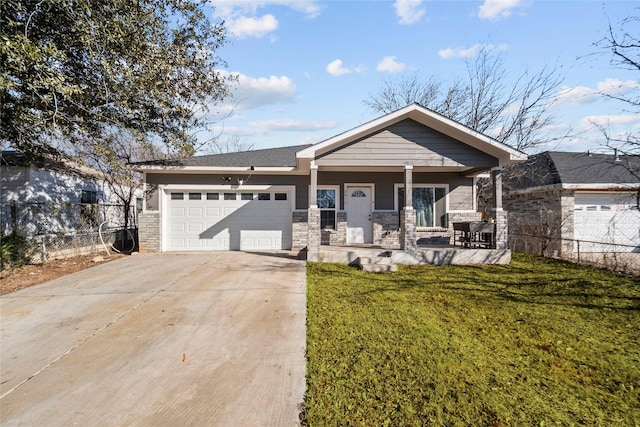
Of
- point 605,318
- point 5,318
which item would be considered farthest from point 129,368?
point 605,318

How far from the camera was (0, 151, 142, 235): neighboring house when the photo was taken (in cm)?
1015

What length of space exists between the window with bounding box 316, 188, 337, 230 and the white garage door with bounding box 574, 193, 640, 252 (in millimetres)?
9652

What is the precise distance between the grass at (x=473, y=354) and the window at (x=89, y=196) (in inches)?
482

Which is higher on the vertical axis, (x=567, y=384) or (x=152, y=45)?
(x=152, y=45)

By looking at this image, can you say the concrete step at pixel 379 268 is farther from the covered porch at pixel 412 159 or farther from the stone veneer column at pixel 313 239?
the stone veneer column at pixel 313 239

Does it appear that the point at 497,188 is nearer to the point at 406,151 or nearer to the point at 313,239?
the point at 406,151

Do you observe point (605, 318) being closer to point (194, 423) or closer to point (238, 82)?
point (194, 423)

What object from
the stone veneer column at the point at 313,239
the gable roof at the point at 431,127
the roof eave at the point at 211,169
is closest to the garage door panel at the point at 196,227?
the roof eave at the point at 211,169

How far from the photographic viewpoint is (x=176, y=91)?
1004 cm

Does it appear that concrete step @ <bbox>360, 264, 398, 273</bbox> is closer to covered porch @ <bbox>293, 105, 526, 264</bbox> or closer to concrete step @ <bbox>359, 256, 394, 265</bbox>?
concrete step @ <bbox>359, 256, 394, 265</bbox>

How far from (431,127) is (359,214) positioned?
390 centimetres

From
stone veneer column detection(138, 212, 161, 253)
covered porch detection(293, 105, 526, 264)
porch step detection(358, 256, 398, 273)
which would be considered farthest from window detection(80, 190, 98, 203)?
porch step detection(358, 256, 398, 273)

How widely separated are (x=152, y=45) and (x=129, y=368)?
786 cm

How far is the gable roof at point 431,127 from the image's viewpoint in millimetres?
9109
